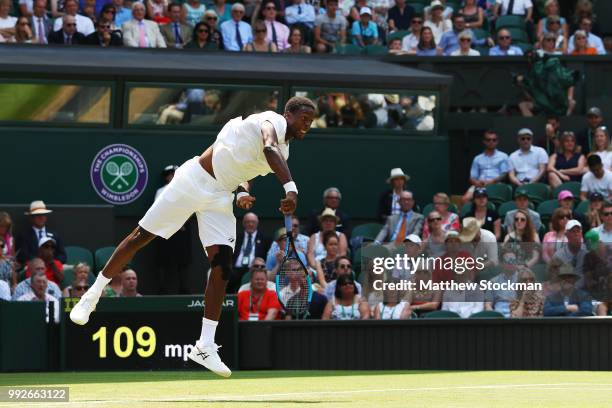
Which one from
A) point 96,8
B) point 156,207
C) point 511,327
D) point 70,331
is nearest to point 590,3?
point 96,8

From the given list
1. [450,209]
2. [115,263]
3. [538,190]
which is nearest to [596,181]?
[538,190]

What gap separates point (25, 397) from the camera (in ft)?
28.7

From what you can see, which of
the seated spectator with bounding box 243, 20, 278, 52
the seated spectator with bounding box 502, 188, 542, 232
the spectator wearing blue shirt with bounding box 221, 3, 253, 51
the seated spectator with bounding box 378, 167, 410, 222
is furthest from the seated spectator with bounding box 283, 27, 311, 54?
the seated spectator with bounding box 502, 188, 542, 232

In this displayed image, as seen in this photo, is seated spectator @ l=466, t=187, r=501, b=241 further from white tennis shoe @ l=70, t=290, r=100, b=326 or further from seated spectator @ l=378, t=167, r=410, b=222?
white tennis shoe @ l=70, t=290, r=100, b=326

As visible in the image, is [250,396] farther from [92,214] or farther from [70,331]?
[92,214]

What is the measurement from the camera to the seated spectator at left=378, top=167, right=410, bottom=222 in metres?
17.6

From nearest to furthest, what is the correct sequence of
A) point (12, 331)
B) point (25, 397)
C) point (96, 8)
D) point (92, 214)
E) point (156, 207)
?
point (25, 397) → point (156, 207) → point (12, 331) → point (92, 214) → point (96, 8)

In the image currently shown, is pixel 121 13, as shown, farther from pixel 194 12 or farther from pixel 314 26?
pixel 314 26

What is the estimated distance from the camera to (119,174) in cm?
1805

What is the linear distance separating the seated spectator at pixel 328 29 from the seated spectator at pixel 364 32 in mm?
219

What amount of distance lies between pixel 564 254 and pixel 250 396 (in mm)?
6123

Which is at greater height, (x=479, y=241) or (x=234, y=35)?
(x=234, y=35)

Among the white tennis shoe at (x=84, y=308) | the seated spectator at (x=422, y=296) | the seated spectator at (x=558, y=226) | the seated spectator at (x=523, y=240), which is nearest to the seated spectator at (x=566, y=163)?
the seated spectator at (x=523, y=240)

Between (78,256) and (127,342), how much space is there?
3.09 meters
